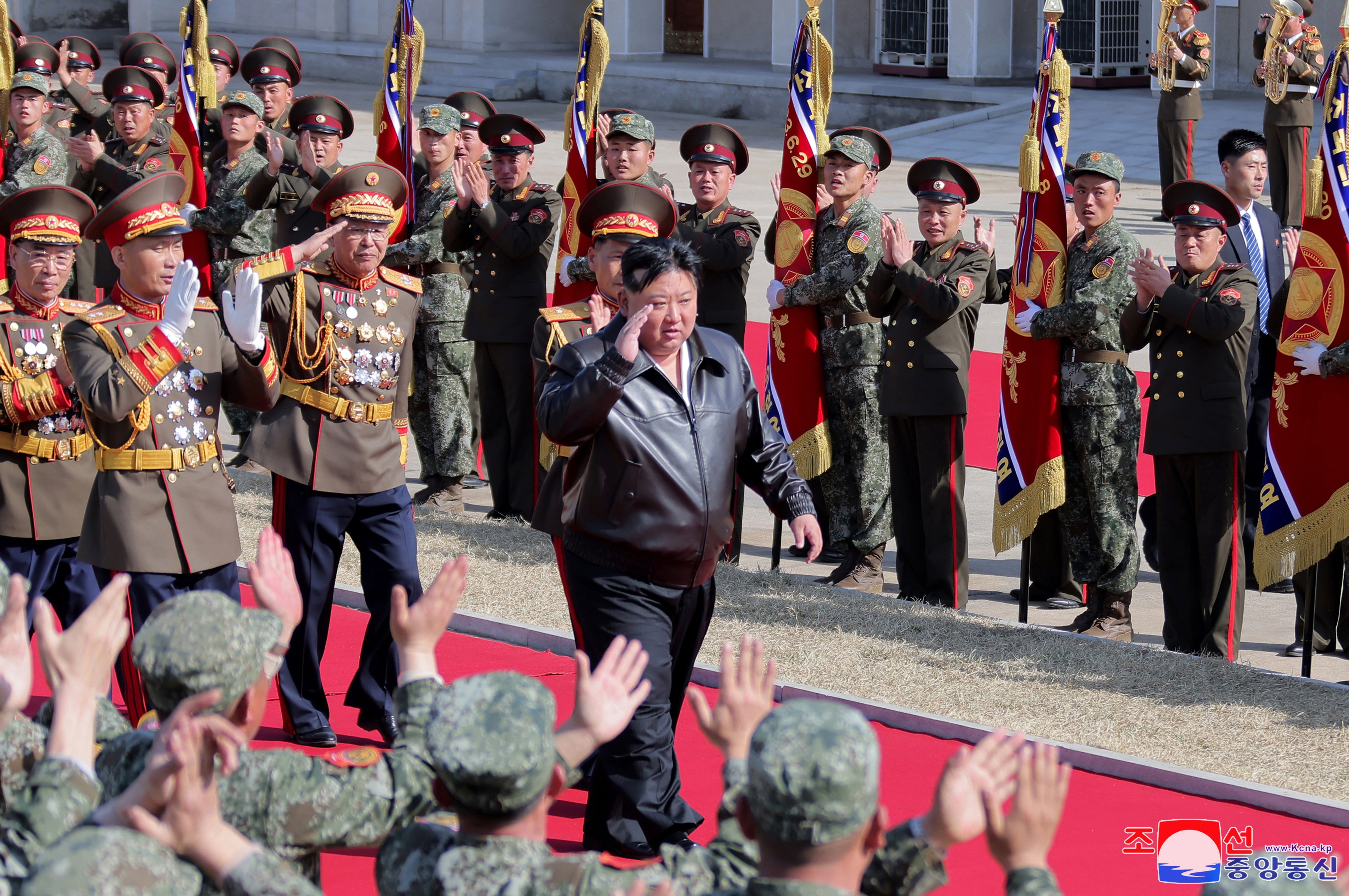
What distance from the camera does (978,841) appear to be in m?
4.80

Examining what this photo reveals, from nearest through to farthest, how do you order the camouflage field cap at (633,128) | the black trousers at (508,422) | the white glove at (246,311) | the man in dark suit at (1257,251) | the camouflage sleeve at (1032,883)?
1. the camouflage sleeve at (1032,883)
2. the white glove at (246,311)
3. the man in dark suit at (1257,251)
4. the camouflage field cap at (633,128)
5. the black trousers at (508,422)

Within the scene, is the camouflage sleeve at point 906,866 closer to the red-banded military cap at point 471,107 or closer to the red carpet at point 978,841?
the red carpet at point 978,841

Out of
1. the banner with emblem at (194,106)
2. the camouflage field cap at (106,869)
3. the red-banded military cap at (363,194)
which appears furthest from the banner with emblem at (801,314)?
the camouflage field cap at (106,869)

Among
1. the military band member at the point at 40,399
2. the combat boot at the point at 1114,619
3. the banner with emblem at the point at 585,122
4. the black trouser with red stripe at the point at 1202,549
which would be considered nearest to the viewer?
the military band member at the point at 40,399

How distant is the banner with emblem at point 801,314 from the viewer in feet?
25.6

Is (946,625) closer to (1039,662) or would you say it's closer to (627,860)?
(1039,662)

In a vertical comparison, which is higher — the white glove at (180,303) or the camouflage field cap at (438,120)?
the camouflage field cap at (438,120)

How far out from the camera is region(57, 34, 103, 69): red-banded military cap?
14.9 meters

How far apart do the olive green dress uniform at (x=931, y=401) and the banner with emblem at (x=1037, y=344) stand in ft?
0.64

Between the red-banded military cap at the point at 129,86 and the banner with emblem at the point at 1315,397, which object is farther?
the red-banded military cap at the point at 129,86

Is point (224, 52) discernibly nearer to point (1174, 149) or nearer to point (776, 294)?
point (776, 294)

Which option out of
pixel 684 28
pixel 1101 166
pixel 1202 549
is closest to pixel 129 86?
pixel 1101 166

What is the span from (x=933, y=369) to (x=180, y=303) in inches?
143

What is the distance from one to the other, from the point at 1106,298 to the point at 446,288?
3642mm
